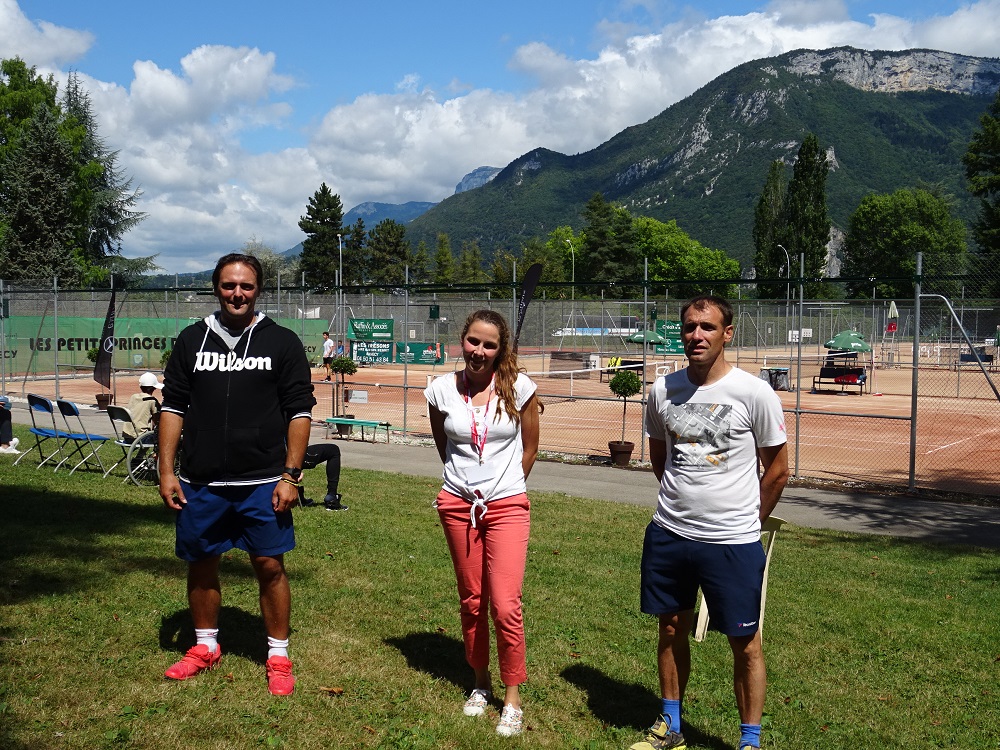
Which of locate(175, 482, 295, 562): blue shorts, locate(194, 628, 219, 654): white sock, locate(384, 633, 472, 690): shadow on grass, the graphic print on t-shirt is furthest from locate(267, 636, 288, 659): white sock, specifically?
the graphic print on t-shirt

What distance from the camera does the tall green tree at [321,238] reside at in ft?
307

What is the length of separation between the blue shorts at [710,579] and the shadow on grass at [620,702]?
26.4 inches

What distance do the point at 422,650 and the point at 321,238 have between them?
91995 millimetres

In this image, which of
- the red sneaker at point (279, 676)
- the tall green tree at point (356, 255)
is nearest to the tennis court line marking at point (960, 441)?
the red sneaker at point (279, 676)

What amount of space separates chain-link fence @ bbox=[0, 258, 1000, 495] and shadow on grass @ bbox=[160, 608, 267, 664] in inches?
274

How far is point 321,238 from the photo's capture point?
94.1m

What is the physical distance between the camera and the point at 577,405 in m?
25.6

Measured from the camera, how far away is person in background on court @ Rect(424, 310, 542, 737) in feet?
13.2

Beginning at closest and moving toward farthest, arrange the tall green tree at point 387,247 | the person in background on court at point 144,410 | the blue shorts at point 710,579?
the blue shorts at point 710,579 → the person in background on court at point 144,410 → the tall green tree at point 387,247

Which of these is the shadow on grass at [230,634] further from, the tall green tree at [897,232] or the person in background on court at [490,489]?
the tall green tree at [897,232]

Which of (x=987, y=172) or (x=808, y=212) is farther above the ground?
(x=987, y=172)

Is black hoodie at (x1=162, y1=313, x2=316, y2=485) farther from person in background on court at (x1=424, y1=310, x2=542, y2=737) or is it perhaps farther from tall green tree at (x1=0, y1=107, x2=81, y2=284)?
tall green tree at (x1=0, y1=107, x2=81, y2=284)

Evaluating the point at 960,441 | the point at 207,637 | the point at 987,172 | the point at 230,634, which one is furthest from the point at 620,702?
the point at 987,172

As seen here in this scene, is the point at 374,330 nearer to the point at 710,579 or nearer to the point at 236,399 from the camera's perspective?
the point at 236,399
